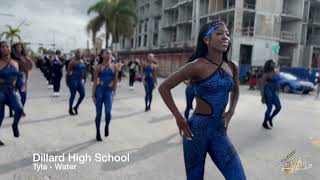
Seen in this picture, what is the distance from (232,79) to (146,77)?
29.0 feet

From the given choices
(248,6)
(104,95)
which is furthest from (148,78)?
(248,6)

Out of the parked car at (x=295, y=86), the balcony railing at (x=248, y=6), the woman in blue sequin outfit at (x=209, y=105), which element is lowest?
the parked car at (x=295, y=86)

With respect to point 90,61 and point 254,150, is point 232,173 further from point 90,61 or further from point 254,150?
point 90,61

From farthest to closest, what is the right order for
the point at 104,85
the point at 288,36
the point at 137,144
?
the point at 288,36, the point at 104,85, the point at 137,144

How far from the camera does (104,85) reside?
24.5ft

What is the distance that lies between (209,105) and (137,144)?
4.06 m

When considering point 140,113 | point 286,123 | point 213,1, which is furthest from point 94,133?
point 213,1

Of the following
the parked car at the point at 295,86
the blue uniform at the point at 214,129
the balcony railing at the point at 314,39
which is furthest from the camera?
the balcony railing at the point at 314,39

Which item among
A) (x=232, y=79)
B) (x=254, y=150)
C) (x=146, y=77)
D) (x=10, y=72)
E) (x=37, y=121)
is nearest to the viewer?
(x=232, y=79)

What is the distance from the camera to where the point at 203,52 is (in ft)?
11.8

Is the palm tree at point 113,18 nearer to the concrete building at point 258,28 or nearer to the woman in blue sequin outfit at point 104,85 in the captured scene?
the concrete building at point 258,28

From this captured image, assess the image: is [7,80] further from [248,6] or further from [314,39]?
[314,39]

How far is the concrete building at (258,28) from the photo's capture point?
40.0 meters
